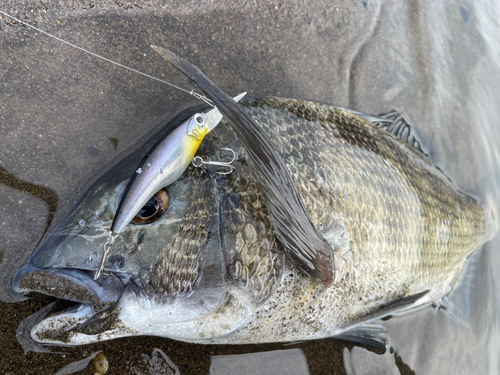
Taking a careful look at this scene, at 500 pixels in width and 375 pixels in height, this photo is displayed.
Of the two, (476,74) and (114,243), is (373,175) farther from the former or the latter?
(476,74)

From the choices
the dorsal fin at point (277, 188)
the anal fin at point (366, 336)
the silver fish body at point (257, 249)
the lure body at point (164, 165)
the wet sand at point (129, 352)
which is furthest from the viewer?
the anal fin at point (366, 336)

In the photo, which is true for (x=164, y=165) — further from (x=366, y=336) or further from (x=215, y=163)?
(x=366, y=336)

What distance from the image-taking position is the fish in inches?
68.6

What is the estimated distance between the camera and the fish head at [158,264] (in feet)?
5.67

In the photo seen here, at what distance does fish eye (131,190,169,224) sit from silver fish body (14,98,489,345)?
0.04 metres

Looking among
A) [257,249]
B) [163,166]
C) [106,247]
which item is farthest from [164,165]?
[257,249]

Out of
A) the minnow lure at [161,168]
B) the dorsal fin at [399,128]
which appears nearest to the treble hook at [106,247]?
the minnow lure at [161,168]

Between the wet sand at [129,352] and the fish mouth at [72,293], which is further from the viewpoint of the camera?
the wet sand at [129,352]

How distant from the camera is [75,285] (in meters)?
1.70

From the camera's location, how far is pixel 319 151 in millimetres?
2311

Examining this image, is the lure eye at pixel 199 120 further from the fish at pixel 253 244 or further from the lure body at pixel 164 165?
the fish at pixel 253 244

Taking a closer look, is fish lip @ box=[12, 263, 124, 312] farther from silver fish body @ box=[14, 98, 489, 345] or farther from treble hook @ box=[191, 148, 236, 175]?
treble hook @ box=[191, 148, 236, 175]

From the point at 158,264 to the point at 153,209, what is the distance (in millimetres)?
290

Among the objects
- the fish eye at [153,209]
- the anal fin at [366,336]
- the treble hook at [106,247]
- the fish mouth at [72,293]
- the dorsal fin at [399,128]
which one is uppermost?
the dorsal fin at [399,128]
